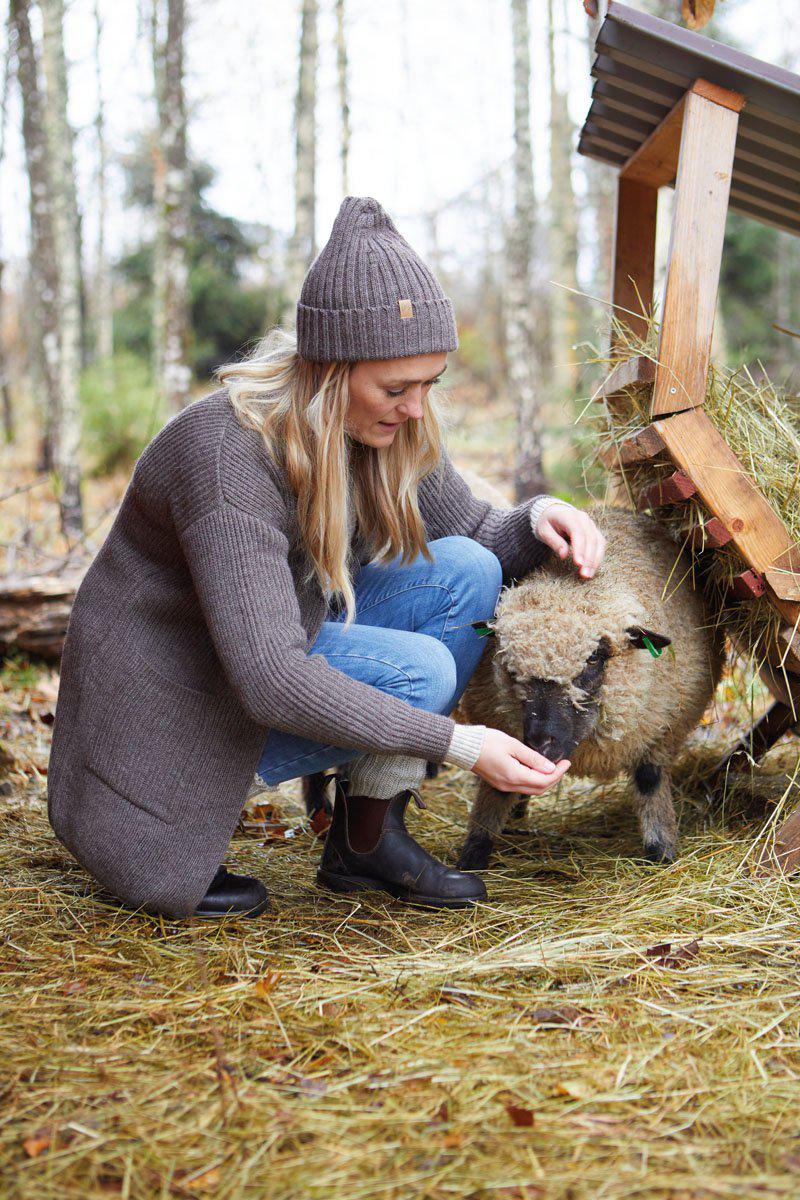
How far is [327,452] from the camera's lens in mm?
2754

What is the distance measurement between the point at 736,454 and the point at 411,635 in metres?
1.30

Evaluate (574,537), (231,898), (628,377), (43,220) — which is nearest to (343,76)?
(43,220)

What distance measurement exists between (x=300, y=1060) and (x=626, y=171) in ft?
11.8

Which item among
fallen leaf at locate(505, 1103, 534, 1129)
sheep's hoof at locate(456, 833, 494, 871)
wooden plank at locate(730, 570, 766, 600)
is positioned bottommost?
sheep's hoof at locate(456, 833, 494, 871)

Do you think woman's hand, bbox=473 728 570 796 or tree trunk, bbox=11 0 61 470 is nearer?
woman's hand, bbox=473 728 570 796

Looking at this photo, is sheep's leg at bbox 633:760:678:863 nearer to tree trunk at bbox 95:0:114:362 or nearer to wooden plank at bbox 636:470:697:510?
wooden plank at bbox 636:470:697:510

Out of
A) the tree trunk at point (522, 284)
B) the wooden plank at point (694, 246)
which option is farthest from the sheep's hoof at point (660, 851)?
the tree trunk at point (522, 284)

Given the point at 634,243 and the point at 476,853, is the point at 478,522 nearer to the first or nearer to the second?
the point at 476,853

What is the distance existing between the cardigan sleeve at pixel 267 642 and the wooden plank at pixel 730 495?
4.33ft

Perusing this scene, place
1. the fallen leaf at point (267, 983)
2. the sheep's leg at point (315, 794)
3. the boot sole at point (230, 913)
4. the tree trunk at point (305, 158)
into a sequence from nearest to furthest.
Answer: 1. the fallen leaf at point (267, 983)
2. the boot sole at point (230, 913)
3. the sheep's leg at point (315, 794)
4. the tree trunk at point (305, 158)

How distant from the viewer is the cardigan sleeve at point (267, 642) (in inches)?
101

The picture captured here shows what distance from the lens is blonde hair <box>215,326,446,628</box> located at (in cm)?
275

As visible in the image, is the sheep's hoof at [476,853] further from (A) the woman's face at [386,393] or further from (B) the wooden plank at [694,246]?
(B) the wooden plank at [694,246]

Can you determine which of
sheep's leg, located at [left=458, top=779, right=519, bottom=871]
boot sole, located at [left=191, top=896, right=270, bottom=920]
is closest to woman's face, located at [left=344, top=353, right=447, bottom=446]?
sheep's leg, located at [left=458, top=779, right=519, bottom=871]
